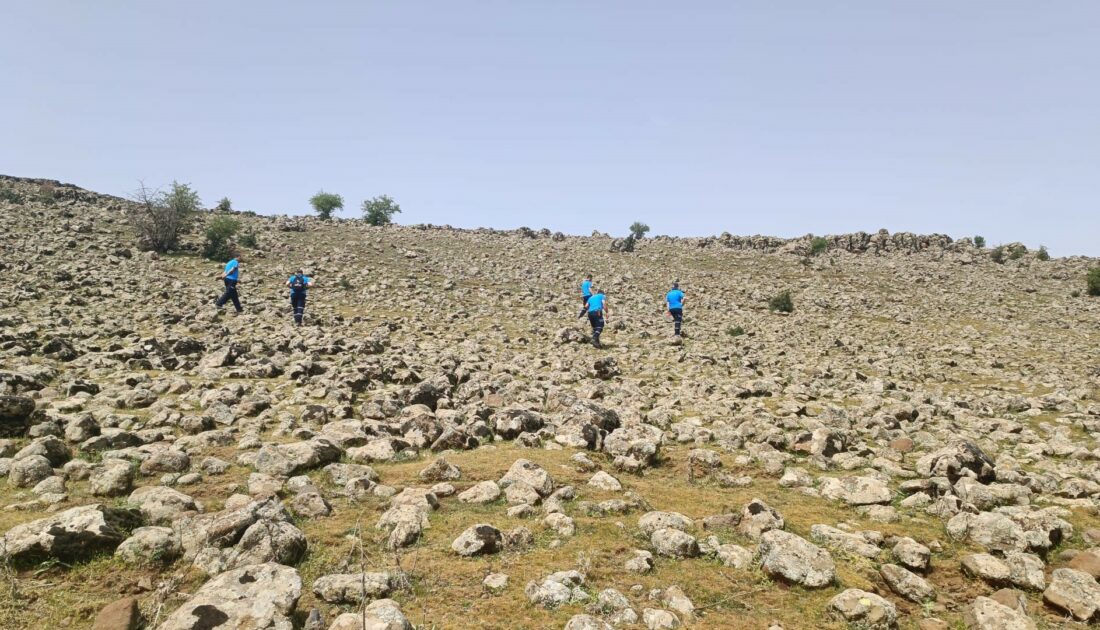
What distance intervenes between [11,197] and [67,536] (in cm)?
4490

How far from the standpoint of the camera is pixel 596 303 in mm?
20062

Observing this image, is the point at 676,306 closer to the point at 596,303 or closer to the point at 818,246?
the point at 596,303

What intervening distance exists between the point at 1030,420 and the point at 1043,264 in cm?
4141

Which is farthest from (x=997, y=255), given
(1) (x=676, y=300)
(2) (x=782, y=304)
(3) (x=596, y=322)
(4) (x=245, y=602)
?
(4) (x=245, y=602)

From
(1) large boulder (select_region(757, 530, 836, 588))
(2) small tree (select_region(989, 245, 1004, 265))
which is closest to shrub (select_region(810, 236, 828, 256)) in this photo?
(2) small tree (select_region(989, 245, 1004, 265))

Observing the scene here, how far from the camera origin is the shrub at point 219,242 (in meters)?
30.5

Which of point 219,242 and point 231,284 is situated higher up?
point 219,242

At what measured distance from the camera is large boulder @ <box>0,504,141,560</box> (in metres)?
4.69

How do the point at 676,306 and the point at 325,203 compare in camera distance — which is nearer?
the point at 676,306

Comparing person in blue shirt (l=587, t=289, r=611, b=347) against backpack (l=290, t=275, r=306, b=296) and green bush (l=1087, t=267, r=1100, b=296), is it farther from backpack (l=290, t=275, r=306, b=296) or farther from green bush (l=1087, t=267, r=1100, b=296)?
green bush (l=1087, t=267, r=1100, b=296)

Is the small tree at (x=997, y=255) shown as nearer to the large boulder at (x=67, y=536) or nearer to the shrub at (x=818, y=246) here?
the shrub at (x=818, y=246)

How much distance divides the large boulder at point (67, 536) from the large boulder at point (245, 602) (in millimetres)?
1382

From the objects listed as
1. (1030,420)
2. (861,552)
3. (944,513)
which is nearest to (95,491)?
(861,552)

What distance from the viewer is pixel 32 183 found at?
42.3 meters
